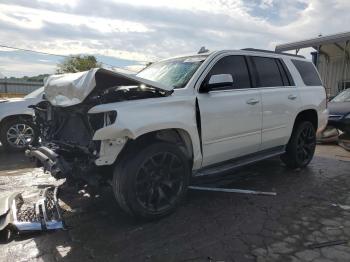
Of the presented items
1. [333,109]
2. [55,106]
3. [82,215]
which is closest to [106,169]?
[82,215]

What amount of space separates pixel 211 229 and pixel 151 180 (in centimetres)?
82

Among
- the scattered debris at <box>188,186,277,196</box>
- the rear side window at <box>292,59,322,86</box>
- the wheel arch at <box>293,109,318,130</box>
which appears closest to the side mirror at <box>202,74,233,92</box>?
the scattered debris at <box>188,186,277,196</box>

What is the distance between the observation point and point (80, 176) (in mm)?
4035

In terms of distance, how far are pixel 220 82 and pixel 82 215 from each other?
2.25 metres

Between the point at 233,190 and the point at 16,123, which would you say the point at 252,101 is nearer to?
the point at 233,190

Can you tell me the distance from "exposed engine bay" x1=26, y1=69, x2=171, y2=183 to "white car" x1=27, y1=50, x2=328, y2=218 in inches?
0.4

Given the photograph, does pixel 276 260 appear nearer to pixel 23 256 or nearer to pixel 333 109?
pixel 23 256

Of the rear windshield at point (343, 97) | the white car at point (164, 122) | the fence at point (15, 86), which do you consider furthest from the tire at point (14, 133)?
the fence at point (15, 86)

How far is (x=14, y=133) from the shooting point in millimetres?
8742

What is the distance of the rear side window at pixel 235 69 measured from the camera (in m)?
5.04

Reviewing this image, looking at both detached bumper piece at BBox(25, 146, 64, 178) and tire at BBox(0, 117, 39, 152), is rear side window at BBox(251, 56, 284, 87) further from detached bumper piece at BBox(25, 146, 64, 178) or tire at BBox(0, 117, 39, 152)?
tire at BBox(0, 117, 39, 152)

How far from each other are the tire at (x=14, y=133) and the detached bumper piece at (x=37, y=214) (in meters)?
4.09

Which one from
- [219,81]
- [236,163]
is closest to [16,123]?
[236,163]

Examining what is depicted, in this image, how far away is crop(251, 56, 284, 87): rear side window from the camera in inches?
222
